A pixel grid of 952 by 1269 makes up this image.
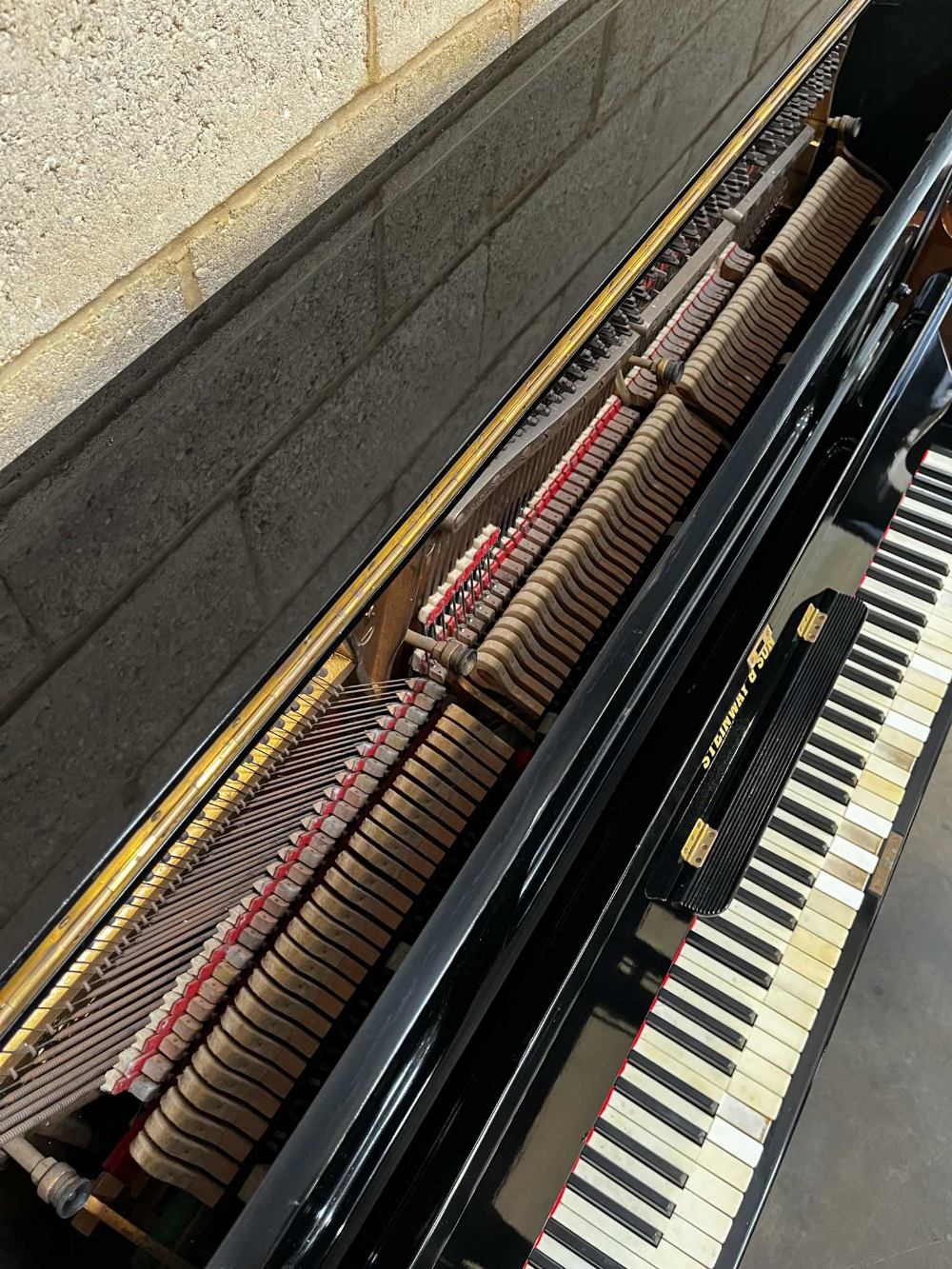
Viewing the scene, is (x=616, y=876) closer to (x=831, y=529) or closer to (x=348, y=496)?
(x=831, y=529)

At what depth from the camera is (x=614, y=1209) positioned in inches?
52.8

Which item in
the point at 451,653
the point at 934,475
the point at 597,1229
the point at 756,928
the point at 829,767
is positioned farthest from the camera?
the point at 934,475

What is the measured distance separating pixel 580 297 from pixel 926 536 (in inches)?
70.8

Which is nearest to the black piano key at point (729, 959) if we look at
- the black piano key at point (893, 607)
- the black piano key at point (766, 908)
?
the black piano key at point (766, 908)

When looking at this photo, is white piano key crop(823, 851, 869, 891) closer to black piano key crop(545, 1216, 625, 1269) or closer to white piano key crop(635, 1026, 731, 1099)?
white piano key crop(635, 1026, 731, 1099)

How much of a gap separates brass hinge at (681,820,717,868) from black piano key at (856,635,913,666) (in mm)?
723

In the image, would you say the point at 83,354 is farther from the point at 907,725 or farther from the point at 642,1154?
the point at 907,725

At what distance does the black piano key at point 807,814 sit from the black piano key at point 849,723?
223mm

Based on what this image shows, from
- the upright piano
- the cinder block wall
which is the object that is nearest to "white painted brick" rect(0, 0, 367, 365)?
the cinder block wall

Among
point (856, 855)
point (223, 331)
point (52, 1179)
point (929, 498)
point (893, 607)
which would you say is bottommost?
point (52, 1179)

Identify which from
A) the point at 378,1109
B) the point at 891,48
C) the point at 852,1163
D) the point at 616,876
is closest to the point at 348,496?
the point at 616,876

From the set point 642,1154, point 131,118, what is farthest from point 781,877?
point 131,118

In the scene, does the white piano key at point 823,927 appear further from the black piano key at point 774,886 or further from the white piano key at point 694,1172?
the white piano key at point 694,1172

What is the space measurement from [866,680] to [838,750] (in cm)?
20
